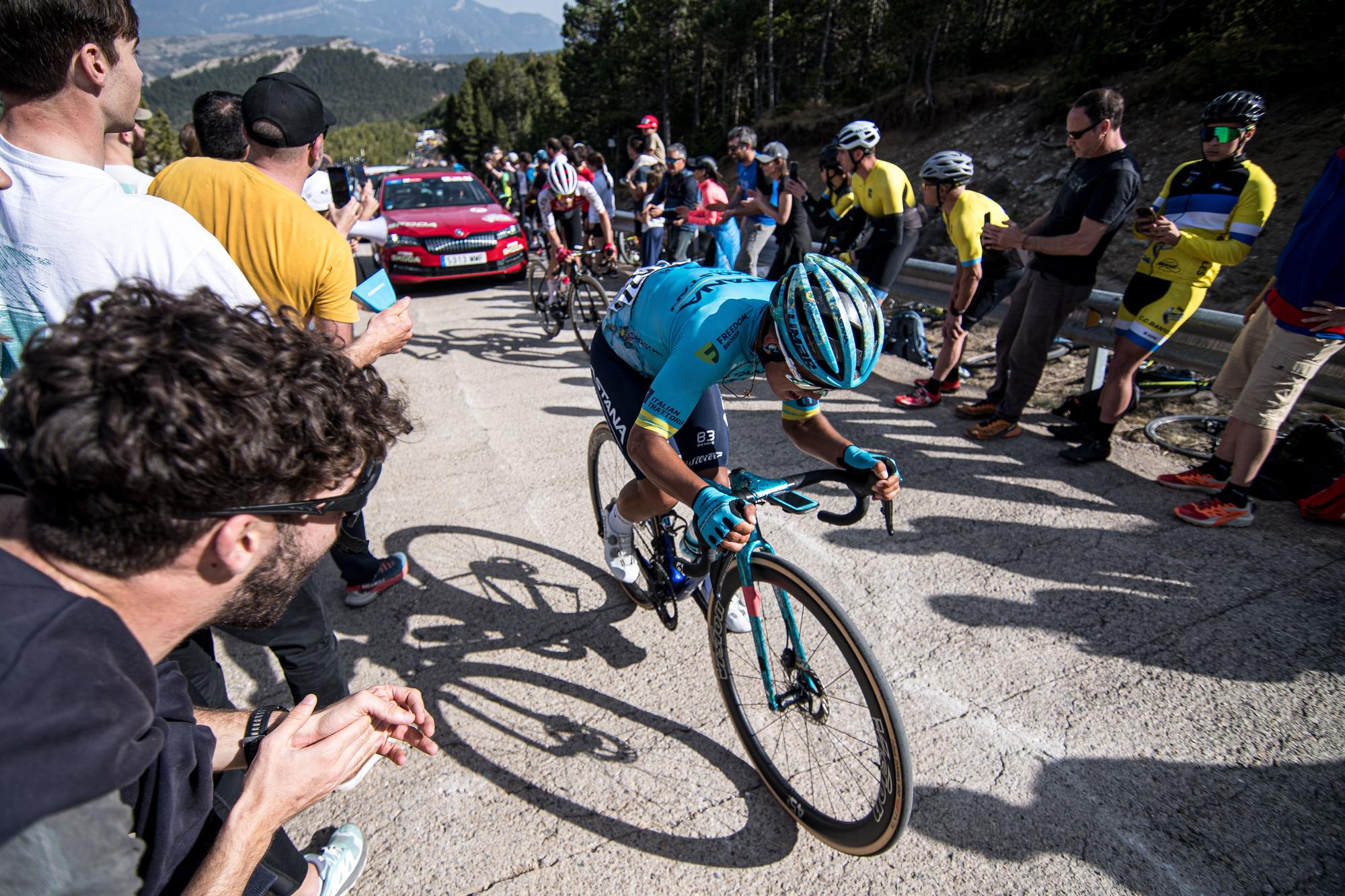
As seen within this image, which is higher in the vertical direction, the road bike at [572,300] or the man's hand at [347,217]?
the man's hand at [347,217]

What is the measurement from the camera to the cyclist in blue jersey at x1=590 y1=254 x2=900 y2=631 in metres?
1.99

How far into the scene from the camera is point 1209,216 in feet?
12.6

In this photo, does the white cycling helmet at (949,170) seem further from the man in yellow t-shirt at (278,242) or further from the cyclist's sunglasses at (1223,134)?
the man in yellow t-shirt at (278,242)

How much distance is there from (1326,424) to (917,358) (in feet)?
9.18

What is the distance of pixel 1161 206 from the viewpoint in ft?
13.5

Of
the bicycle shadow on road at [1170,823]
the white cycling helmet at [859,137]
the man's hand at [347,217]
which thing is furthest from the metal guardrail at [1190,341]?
the man's hand at [347,217]

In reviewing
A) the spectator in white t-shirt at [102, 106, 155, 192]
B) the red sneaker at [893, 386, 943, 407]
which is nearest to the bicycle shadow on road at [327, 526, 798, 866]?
the spectator in white t-shirt at [102, 106, 155, 192]

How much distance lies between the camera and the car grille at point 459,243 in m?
10.5

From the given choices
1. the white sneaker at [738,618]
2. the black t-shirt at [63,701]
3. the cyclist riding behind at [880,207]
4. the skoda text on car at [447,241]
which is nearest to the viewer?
the black t-shirt at [63,701]

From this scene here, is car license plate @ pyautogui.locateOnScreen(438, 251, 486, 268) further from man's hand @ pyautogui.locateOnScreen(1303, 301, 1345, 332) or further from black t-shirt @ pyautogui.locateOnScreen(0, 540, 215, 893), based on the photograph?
black t-shirt @ pyautogui.locateOnScreen(0, 540, 215, 893)

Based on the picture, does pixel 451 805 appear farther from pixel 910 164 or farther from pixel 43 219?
pixel 910 164

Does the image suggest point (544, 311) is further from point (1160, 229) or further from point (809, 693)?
point (809, 693)

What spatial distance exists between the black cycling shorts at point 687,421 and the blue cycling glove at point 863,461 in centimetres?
55

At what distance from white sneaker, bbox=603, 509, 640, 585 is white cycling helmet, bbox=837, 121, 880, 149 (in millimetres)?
4248
